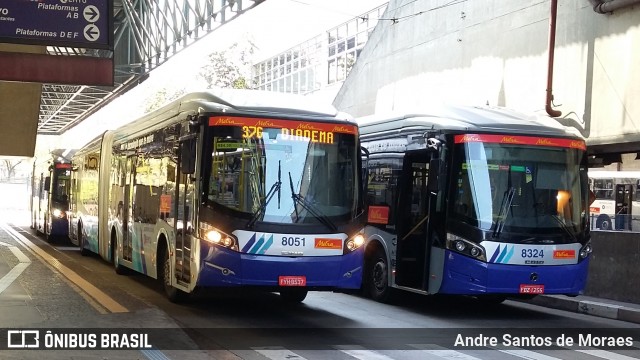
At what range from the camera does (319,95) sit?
4350cm

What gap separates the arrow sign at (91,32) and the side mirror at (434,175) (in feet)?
21.2

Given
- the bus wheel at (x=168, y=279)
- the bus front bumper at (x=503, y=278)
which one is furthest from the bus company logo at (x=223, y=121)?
the bus front bumper at (x=503, y=278)

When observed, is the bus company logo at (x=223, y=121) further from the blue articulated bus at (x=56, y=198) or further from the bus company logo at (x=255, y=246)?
the blue articulated bus at (x=56, y=198)

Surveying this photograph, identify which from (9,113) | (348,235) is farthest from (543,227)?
(9,113)

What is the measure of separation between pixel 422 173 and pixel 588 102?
6.49m

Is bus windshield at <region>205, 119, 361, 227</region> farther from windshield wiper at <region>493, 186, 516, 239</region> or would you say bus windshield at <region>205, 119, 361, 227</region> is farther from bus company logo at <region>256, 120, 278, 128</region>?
windshield wiper at <region>493, 186, 516, 239</region>

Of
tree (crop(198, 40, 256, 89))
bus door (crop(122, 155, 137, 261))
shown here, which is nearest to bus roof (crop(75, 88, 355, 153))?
bus door (crop(122, 155, 137, 261))

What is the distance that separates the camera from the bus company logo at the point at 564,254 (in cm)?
1224

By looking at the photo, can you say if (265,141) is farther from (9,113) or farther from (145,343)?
(9,113)

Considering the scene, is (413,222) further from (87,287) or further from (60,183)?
(60,183)

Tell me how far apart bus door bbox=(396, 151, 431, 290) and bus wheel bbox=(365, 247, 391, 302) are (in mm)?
502

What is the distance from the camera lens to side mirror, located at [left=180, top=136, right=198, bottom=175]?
11016 millimetres

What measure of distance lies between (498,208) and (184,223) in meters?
4.61

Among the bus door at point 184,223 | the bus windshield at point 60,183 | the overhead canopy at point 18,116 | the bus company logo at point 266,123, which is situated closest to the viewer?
the bus company logo at point 266,123
